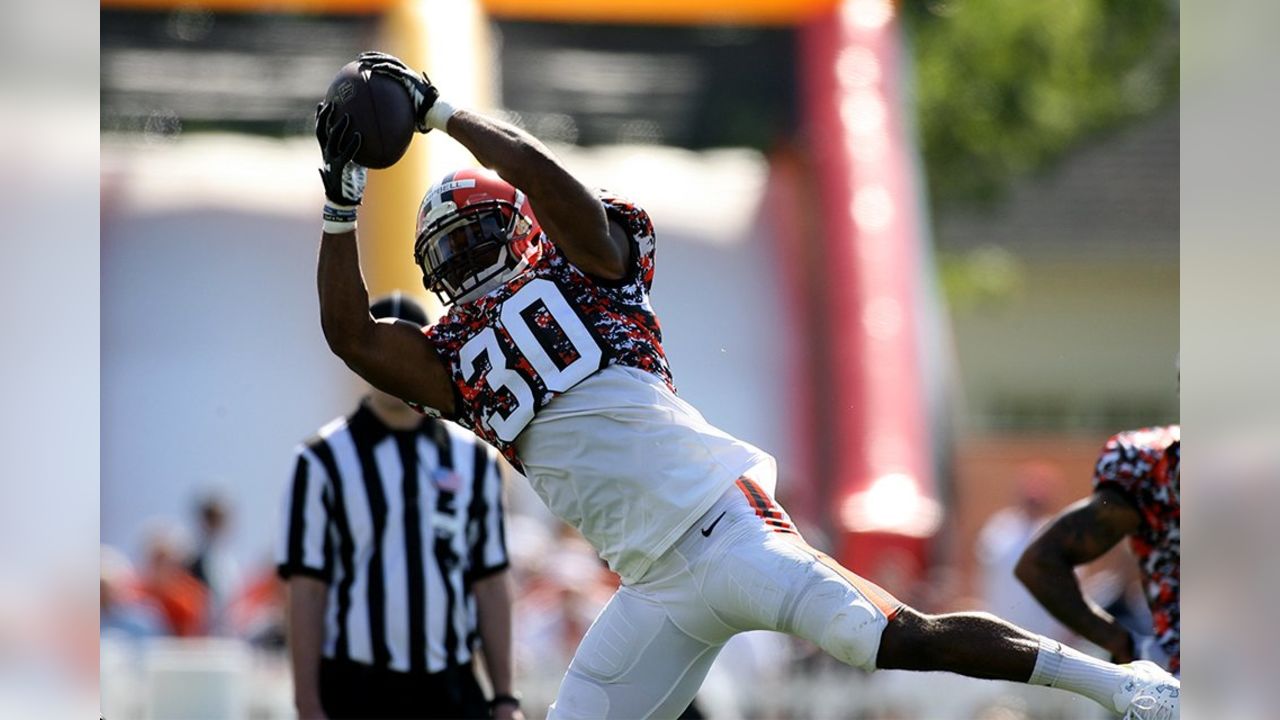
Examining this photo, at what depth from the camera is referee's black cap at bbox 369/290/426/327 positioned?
4.74 m

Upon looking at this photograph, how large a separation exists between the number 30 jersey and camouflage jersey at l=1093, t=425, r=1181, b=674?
102 centimetres

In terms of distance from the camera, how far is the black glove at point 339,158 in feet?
11.5

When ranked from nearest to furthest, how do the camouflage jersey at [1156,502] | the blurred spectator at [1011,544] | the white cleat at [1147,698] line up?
the white cleat at [1147,698], the camouflage jersey at [1156,502], the blurred spectator at [1011,544]

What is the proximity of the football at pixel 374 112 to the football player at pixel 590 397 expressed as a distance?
27mm

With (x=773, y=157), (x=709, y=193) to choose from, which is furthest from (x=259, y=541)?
(x=773, y=157)

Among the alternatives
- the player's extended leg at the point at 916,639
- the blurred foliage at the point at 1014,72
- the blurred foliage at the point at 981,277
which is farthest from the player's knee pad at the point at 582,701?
the blurred foliage at the point at 981,277

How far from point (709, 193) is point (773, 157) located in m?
1.02

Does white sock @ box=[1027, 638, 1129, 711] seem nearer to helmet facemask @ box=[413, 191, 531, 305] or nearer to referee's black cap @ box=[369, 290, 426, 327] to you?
helmet facemask @ box=[413, 191, 531, 305]

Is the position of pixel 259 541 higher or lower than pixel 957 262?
lower

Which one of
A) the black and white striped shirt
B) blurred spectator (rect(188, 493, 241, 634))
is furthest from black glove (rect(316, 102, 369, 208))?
blurred spectator (rect(188, 493, 241, 634))

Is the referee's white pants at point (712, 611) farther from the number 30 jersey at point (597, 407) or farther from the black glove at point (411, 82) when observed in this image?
the black glove at point (411, 82)
